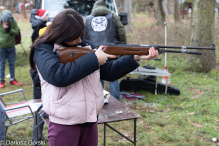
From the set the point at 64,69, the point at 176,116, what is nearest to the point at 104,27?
the point at 176,116

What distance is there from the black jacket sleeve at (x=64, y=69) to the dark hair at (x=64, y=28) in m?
0.12

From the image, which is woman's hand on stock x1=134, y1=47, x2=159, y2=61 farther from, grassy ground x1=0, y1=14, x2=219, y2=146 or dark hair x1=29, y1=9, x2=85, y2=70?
grassy ground x1=0, y1=14, x2=219, y2=146

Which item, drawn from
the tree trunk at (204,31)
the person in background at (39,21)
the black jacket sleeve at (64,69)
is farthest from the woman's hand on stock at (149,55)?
the tree trunk at (204,31)

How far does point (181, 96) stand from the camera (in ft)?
18.6

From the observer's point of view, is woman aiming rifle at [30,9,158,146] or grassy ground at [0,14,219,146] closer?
woman aiming rifle at [30,9,158,146]

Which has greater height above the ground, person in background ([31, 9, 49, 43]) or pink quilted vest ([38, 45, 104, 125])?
person in background ([31, 9, 49, 43])

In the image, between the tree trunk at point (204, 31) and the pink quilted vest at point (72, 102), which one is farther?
the tree trunk at point (204, 31)

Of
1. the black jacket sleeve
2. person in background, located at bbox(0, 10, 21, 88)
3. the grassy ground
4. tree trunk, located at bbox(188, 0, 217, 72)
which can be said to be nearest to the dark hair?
the black jacket sleeve

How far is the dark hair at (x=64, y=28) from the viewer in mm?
1611

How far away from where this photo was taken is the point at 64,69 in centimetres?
156

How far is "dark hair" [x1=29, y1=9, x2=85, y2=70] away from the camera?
63.4 inches

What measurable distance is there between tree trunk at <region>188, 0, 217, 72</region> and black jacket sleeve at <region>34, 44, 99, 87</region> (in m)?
6.39

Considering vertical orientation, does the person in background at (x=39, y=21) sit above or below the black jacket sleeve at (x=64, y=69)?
above

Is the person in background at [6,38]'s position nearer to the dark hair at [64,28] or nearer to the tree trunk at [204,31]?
the dark hair at [64,28]
